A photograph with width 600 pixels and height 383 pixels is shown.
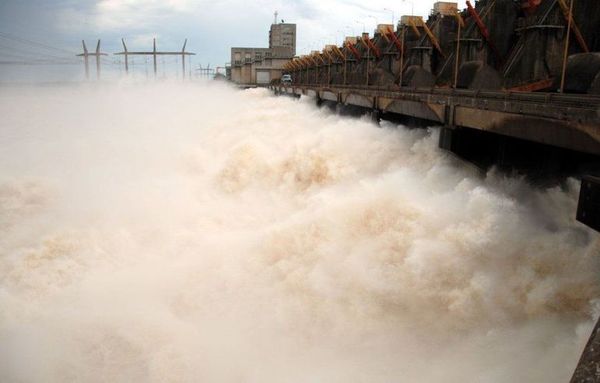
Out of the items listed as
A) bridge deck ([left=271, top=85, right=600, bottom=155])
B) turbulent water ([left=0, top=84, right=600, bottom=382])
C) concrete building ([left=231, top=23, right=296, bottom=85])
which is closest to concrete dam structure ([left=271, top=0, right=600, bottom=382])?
bridge deck ([left=271, top=85, right=600, bottom=155])

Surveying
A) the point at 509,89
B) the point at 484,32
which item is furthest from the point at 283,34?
the point at 509,89

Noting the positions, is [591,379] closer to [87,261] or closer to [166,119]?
[87,261]

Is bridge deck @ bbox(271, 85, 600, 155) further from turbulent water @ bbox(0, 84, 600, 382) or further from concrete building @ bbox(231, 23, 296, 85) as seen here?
concrete building @ bbox(231, 23, 296, 85)

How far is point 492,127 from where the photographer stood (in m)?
8.52

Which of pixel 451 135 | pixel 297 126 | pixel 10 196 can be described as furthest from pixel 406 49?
pixel 10 196

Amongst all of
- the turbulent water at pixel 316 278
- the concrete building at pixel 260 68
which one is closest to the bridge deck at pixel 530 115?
the turbulent water at pixel 316 278

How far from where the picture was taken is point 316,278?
26.1ft

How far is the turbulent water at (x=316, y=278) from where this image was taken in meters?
6.15

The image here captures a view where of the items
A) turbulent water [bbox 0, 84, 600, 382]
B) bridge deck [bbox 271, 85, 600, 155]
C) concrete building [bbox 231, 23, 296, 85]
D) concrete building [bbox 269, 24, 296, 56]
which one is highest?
concrete building [bbox 269, 24, 296, 56]

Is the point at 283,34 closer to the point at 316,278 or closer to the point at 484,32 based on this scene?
the point at 484,32

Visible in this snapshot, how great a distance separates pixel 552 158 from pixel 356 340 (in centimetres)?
506

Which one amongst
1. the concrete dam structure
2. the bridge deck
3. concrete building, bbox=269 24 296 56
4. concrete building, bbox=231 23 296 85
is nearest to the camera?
the bridge deck

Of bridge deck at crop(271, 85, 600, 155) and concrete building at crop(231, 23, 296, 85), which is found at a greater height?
concrete building at crop(231, 23, 296, 85)

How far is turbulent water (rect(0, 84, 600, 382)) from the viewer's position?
6.15 meters
